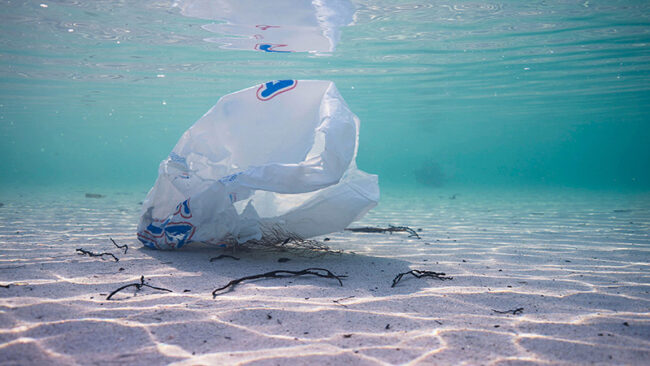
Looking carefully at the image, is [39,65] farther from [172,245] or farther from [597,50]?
[597,50]

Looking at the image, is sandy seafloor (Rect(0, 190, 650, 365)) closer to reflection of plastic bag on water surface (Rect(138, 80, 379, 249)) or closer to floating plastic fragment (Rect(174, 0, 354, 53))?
reflection of plastic bag on water surface (Rect(138, 80, 379, 249))

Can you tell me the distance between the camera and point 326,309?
284 centimetres

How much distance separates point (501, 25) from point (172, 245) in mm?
14605

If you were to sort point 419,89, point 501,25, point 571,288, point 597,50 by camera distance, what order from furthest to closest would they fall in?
1. point 419,89
2. point 597,50
3. point 501,25
4. point 571,288

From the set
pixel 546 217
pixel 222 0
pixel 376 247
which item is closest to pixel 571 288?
pixel 376 247

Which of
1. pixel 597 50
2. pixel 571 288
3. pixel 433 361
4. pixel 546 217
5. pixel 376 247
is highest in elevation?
pixel 597 50

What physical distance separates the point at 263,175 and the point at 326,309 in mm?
1644

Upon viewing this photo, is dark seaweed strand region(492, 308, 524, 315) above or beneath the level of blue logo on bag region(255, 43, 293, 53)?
beneath

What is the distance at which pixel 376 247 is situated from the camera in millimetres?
5789

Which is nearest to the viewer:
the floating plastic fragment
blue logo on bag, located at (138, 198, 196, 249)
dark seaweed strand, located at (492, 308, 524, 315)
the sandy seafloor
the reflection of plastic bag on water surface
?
the sandy seafloor

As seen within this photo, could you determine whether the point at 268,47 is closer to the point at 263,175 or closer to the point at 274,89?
A: the point at 274,89

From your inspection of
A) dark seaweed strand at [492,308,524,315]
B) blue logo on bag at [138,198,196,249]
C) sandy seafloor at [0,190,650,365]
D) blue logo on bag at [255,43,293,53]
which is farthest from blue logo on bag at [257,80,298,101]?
blue logo on bag at [255,43,293,53]

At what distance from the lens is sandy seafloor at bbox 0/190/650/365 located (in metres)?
2.13

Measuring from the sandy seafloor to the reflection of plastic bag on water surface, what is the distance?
1.46ft
